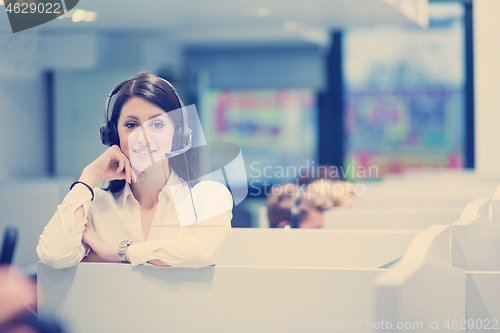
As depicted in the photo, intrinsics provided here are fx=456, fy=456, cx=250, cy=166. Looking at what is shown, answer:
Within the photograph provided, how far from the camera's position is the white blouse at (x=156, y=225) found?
3.07 feet

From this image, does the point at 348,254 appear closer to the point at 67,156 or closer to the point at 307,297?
the point at 307,297

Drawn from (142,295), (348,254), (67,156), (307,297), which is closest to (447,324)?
(307,297)

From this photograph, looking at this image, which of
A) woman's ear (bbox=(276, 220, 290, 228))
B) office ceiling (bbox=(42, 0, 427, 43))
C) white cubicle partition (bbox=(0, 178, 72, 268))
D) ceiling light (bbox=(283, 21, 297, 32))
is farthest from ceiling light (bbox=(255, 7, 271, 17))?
white cubicle partition (bbox=(0, 178, 72, 268))

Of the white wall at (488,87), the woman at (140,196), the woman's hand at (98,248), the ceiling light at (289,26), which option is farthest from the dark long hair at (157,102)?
the white wall at (488,87)

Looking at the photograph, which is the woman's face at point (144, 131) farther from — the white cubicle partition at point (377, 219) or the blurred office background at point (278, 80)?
the blurred office background at point (278, 80)

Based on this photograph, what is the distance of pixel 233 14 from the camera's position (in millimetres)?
2861

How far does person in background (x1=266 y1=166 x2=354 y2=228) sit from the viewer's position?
1.77 meters

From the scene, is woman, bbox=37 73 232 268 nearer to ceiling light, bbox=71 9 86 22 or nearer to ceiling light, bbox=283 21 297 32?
ceiling light, bbox=71 9 86 22

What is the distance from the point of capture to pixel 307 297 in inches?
34.2

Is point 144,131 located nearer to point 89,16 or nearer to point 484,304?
point 484,304

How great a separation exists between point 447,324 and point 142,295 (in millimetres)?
591

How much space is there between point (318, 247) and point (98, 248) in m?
0.60

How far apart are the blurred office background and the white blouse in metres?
1.62

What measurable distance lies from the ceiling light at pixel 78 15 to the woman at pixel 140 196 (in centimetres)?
188
